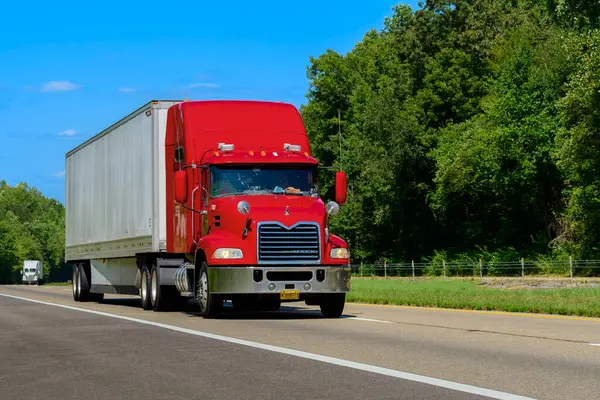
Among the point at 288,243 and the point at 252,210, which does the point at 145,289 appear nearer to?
the point at 252,210

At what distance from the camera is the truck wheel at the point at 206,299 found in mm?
20094

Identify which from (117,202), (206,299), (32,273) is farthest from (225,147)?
(32,273)

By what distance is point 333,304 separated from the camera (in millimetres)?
20781

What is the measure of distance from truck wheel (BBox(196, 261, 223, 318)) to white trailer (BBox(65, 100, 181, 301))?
3212 millimetres

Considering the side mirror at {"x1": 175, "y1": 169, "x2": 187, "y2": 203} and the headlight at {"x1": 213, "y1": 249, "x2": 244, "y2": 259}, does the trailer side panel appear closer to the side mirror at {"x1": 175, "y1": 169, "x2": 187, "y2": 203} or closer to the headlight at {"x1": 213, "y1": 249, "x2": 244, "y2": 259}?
the side mirror at {"x1": 175, "y1": 169, "x2": 187, "y2": 203}

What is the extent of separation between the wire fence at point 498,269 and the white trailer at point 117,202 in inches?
922

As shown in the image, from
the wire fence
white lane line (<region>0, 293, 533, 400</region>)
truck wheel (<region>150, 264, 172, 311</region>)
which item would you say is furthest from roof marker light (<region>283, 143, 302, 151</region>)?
the wire fence

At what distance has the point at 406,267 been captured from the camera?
68.7 m

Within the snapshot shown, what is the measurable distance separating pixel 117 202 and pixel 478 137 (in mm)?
37019

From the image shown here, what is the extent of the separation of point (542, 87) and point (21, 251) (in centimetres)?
13220

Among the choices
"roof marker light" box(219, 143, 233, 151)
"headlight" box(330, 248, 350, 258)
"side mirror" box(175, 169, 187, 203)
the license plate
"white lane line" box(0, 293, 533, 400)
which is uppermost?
"roof marker light" box(219, 143, 233, 151)

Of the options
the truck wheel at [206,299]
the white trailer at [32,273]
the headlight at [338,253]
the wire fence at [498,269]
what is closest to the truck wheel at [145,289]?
the truck wheel at [206,299]

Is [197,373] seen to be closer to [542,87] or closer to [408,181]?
[542,87]

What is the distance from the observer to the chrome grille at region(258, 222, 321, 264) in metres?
19.6
